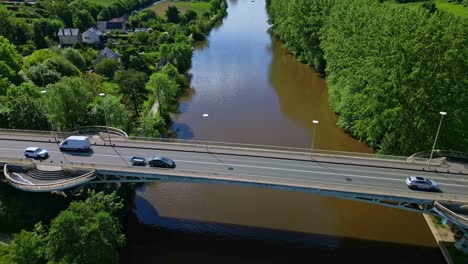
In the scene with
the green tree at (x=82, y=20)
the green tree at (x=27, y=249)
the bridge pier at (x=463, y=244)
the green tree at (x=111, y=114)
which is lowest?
the bridge pier at (x=463, y=244)

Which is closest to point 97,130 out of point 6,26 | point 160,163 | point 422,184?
point 160,163

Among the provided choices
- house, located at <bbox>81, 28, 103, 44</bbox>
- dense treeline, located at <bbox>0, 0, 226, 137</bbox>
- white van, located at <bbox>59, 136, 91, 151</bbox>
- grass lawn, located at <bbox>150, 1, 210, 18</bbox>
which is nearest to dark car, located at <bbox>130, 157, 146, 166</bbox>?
white van, located at <bbox>59, 136, 91, 151</bbox>

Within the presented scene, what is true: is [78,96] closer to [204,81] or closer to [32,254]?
[32,254]

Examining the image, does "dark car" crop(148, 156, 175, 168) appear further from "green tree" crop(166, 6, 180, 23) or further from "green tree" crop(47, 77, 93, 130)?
"green tree" crop(166, 6, 180, 23)

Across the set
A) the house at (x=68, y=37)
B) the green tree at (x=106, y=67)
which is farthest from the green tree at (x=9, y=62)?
the house at (x=68, y=37)

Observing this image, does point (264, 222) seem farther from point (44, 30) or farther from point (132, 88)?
point (44, 30)

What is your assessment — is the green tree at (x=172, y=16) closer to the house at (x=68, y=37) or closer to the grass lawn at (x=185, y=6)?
the grass lawn at (x=185, y=6)
